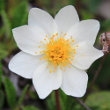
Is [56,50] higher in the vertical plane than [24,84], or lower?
higher

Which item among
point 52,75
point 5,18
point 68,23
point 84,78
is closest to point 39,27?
point 68,23

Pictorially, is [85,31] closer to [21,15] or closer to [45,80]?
[45,80]

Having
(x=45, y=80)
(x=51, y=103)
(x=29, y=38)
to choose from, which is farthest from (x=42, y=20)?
(x=51, y=103)

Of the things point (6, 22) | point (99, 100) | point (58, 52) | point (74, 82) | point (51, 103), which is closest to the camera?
point (74, 82)

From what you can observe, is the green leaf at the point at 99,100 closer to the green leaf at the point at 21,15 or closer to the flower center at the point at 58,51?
the flower center at the point at 58,51

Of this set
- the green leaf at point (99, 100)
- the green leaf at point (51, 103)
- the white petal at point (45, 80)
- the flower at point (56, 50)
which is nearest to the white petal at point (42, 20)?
the flower at point (56, 50)

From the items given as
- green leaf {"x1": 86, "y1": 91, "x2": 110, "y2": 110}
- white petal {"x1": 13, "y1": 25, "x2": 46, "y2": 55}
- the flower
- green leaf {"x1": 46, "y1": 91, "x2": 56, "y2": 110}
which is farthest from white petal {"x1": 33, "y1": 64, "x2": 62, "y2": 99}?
green leaf {"x1": 86, "y1": 91, "x2": 110, "y2": 110}
